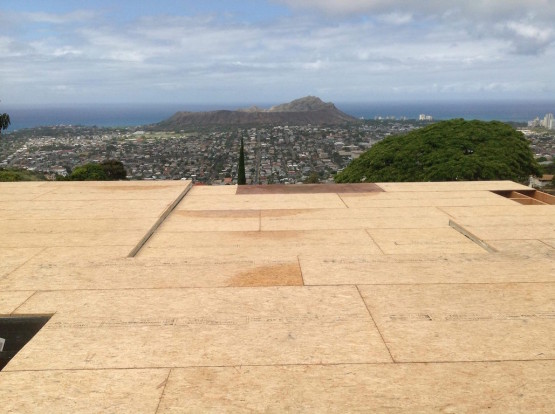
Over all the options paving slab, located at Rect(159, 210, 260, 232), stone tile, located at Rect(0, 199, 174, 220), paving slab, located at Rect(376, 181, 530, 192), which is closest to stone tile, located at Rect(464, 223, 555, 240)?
paving slab, located at Rect(159, 210, 260, 232)

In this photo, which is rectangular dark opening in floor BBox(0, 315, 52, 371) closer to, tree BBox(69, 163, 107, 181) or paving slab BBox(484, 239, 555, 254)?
paving slab BBox(484, 239, 555, 254)

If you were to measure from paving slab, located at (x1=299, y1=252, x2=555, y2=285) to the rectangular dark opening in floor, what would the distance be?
254cm

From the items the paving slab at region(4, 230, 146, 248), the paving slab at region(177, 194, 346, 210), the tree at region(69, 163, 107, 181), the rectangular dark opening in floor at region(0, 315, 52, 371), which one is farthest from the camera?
the tree at region(69, 163, 107, 181)

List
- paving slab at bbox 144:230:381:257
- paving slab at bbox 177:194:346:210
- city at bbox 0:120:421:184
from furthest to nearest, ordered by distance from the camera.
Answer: city at bbox 0:120:421:184
paving slab at bbox 177:194:346:210
paving slab at bbox 144:230:381:257

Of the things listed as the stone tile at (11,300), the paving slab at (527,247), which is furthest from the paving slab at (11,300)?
the paving slab at (527,247)

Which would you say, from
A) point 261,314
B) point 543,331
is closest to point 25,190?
point 261,314

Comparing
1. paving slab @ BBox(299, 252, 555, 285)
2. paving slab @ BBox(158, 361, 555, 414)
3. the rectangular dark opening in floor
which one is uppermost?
paving slab @ BBox(299, 252, 555, 285)

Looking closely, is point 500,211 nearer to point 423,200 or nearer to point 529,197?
point 423,200

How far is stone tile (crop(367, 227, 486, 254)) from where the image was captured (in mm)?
6395

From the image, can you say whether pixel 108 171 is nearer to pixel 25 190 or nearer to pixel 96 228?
pixel 25 190

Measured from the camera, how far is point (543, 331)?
4016mm

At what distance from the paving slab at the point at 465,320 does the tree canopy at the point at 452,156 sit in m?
12.8

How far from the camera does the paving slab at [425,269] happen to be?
204 inches

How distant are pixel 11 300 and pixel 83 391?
1967 millimetres
